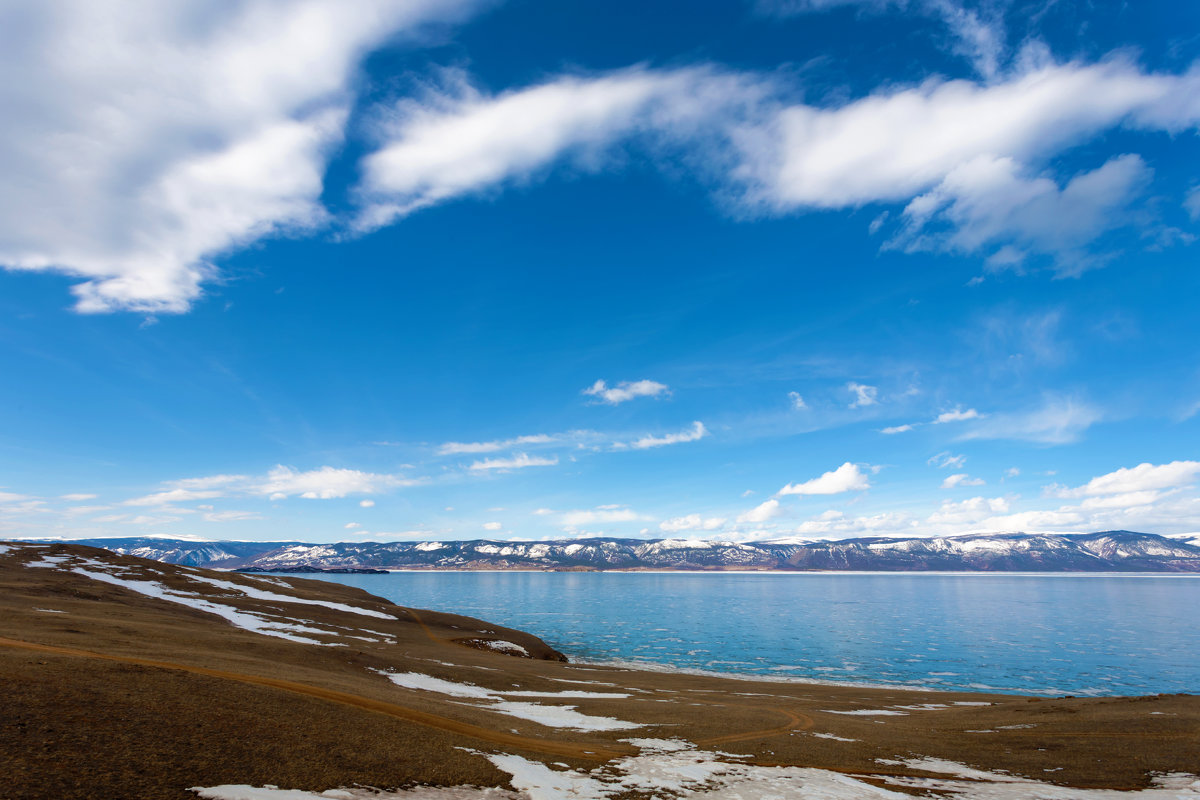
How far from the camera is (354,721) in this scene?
20609mm

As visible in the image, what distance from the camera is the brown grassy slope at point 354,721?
14.6 meters

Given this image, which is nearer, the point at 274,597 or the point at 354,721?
the point at 354,721

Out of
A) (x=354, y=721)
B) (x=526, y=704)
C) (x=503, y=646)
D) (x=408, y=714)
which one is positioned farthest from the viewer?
(x=503, y=646)

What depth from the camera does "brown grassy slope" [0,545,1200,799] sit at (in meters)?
14.6

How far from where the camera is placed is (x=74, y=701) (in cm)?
1648

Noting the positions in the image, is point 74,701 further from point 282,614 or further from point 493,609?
point 493,609

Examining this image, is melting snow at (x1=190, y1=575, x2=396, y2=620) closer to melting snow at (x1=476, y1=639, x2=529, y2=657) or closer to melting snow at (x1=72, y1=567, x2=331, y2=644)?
melting snow at (x1=72, y1=567, x2=331, y2=644)

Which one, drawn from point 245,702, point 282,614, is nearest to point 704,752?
point 245,702

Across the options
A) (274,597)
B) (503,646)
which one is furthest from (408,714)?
(274,597)

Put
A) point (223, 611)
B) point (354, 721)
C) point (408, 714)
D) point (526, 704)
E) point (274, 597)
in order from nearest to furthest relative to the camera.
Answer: point (354, 721)
point (408, 714)
point (526, 704)
point (223, 611)
point (274, 597)

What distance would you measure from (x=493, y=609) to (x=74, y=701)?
150322 mm

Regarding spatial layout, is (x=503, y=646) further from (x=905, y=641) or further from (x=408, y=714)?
(x=905, y=641)

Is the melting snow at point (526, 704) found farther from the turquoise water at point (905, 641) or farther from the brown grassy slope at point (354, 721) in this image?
the turquoise water at point (905, 641)

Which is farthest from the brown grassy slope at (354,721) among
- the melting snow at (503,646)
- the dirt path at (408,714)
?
the melting snow at (503,646)
